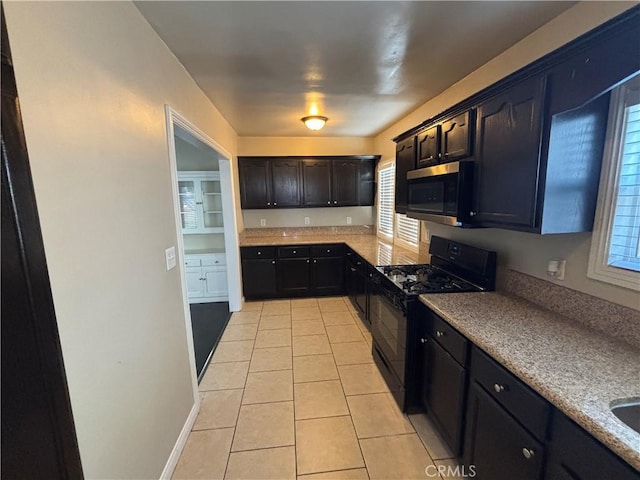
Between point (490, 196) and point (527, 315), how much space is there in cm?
71

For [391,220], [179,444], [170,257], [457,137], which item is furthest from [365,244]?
[179,444]

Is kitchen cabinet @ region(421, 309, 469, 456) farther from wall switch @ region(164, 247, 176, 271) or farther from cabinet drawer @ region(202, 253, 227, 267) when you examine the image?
cabinet drawer @ region(202, 253, 227, 267)

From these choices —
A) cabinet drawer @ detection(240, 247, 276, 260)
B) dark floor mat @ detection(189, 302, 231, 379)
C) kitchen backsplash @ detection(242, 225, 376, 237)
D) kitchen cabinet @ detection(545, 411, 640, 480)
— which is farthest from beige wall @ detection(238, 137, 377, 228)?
kitchen cabinet @ detection(545, 411, 640, 480)

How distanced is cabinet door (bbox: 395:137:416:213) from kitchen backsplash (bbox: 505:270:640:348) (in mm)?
1216

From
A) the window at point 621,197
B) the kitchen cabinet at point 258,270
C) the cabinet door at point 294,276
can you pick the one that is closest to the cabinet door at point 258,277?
the kitchen cabinet at point 258,270

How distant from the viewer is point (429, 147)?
2.31 m

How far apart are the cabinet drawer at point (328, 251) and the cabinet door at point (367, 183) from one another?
3.02 feet

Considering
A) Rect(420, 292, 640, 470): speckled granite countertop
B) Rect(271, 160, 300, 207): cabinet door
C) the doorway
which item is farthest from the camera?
Rect(271, 160, 300, 207): cabinet door

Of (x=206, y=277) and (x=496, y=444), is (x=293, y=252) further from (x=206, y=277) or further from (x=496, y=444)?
(x=496, y=444)

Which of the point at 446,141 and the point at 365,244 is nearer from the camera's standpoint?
the point at 446,141

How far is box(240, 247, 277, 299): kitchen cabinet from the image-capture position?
420 cm

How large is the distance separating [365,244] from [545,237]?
2.51m

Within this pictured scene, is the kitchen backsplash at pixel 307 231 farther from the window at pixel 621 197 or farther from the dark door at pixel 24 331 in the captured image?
the dark door at pixel 24 331

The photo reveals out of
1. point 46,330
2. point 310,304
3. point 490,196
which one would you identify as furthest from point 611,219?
point 310,304
